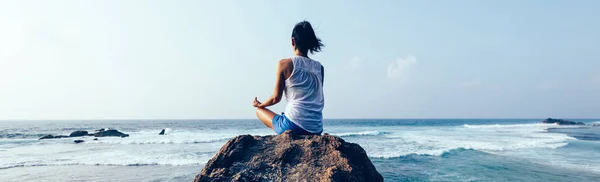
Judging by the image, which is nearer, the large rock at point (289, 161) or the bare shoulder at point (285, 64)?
the large rock at point (289, 161)

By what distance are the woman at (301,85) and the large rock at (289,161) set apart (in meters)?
0.16

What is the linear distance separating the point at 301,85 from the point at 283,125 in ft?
1.59

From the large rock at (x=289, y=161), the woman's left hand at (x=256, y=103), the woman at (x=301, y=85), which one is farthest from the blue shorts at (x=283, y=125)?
the woman's left hand at (x=256, y=103)

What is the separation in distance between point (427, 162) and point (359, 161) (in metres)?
11.0

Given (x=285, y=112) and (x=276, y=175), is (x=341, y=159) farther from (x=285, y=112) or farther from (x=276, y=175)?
(x=285, y=112)

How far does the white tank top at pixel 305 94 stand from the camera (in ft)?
10.8

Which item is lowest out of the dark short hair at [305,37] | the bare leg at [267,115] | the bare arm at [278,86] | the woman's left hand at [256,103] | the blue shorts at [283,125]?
the blue shorts at [283,125]

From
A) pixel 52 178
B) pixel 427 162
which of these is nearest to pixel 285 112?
pixel 52 178

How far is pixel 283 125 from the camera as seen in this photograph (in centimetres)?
356

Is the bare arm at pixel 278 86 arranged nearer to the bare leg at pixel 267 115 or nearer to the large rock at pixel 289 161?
the bare leg at pixel 267 115

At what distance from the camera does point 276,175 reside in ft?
9.32

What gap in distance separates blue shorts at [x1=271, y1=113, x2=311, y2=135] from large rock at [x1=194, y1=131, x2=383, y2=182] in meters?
0.10

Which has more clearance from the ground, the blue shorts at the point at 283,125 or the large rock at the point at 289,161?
the blue shorts at the point at 283,125

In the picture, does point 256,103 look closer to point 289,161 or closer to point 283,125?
point 283,125
